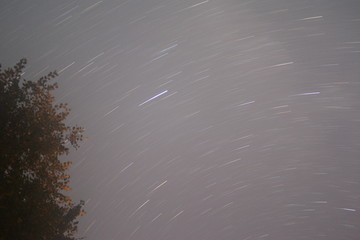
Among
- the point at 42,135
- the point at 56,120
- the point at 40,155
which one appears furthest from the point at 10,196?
the point at 56,120

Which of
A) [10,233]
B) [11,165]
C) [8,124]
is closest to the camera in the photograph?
[10,233]

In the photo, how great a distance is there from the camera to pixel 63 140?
5.30 metres

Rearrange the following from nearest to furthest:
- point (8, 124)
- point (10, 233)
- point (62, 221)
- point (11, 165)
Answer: point (10, 233) → point (11, 165) → point (8, 124) → point (62, 221)

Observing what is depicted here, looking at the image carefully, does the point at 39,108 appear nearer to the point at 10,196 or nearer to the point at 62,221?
the point at 10,196

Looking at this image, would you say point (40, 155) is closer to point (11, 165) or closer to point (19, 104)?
point (11, 165)

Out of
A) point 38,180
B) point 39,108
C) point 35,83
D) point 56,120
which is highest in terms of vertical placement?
point 35,83

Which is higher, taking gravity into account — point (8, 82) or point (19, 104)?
point (8, 82)

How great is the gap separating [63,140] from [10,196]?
1.37 metres

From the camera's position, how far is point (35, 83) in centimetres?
522

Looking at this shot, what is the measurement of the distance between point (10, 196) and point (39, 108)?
5.40 ft

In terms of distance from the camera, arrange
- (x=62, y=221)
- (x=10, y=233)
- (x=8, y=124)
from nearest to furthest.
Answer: (x=10, y=233) → (x=8, y=124) → (x=62, y=221)

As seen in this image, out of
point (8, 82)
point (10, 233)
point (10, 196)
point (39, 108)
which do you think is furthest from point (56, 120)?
point (10, 233)

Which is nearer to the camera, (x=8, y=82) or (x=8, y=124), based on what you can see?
(x=8, y=124)

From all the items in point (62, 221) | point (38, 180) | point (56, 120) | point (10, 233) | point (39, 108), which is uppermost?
point (39, 108)
